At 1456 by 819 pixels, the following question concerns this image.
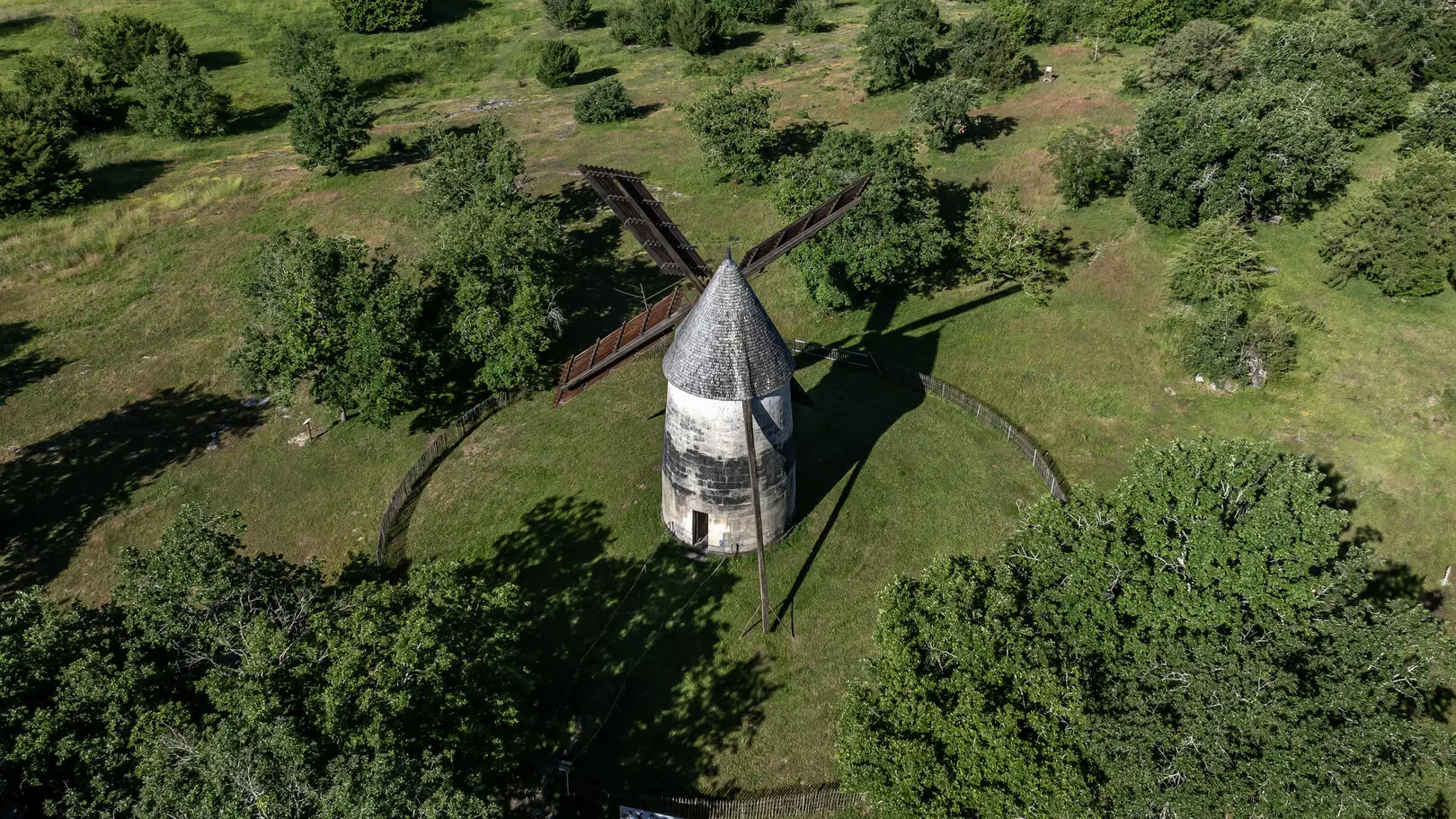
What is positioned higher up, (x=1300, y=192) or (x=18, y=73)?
(x=18, y=73)

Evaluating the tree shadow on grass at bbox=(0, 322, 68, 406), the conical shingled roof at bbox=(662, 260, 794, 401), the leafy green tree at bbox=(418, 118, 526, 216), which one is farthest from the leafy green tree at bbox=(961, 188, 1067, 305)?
the tree shadow on grass at bbox=(0, 322, 68, 406)

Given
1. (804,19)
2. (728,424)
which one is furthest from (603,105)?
(728,424)

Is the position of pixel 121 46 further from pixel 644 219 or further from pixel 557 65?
pixel 644 219

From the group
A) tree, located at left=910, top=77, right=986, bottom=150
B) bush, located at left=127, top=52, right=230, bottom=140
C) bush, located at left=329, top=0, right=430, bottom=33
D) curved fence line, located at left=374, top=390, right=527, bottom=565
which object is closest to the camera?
curved fence line, located at left=374, top=390, right=527, bottom=565

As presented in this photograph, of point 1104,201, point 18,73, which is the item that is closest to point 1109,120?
point 1104,201

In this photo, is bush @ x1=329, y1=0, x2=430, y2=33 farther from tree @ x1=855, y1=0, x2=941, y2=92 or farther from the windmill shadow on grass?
the windmill shadow on grass

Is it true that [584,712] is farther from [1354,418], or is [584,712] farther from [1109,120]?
[1109,120]
